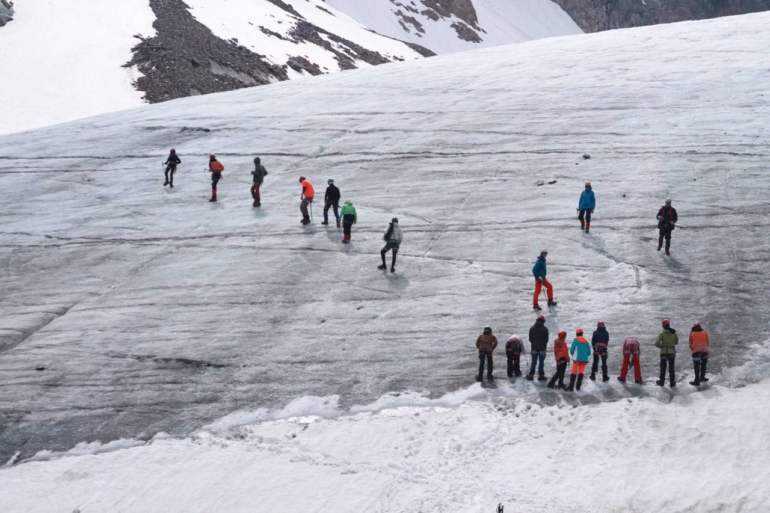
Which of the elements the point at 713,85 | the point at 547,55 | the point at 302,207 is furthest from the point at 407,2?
the point at 302,207

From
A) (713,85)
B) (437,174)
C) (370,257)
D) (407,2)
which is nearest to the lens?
(370,257)

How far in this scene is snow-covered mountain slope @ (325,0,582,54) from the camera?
125500mm

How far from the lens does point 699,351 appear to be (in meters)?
14.3

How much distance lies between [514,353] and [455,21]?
124557 millimetres

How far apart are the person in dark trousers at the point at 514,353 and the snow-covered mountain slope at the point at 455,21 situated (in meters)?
109

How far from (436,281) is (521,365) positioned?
350cm

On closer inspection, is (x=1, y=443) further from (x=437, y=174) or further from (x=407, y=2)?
(x=407, y=2)

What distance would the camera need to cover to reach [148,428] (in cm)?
1386

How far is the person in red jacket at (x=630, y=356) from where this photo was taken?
568 inches

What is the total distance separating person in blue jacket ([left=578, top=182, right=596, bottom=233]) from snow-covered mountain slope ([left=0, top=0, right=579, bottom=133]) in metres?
40.8

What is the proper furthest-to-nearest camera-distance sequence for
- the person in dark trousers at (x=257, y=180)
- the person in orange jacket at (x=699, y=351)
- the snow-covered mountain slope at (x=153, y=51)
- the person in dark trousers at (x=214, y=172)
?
the snow-covered mountain slope at (x=153, y=51) < the person in dark trousers at (x=214, y=172) < the person in dark trousers at (x=257, y=180) < the person in orange jacket at (x=699, y=351)

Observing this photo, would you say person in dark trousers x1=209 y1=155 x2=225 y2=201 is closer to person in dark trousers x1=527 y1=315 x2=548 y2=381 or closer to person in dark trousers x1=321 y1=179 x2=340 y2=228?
person in dark trousers x1=321 y1=179 x2=340 y2=228

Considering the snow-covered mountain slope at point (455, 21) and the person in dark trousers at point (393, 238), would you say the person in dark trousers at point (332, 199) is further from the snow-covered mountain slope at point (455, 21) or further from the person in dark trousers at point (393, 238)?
the snow-covered mountain slope at point (455, 21)

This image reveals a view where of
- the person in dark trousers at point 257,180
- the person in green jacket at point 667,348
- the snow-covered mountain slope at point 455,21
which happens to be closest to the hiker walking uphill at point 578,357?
the person in green jacket at point 667,348
